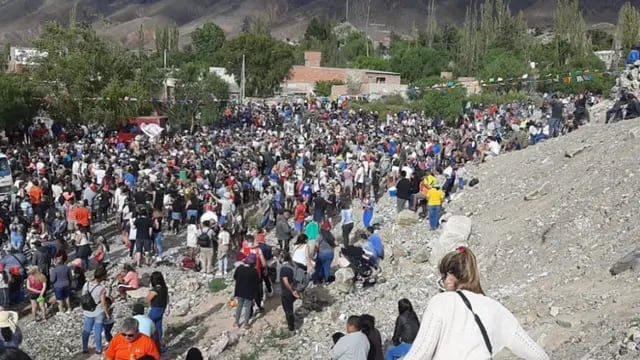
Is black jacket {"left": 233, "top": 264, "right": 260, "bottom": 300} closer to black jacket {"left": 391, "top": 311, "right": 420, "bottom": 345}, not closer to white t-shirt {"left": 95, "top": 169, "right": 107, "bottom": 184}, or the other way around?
black jacket {"left": 391, "top": 311, "right": 420, "bottom": 345}

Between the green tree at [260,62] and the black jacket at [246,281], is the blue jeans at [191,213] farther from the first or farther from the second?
the green tree at [260,62]

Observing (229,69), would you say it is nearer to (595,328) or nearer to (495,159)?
(495,159)

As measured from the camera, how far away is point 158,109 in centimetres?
3712

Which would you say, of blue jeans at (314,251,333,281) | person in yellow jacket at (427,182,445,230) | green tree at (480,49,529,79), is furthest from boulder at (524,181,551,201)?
green tree at (480,49,529,79)

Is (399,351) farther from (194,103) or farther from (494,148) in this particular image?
(194,103)

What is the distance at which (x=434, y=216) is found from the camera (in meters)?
15.3

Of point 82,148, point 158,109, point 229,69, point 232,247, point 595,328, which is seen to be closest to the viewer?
point 595,328

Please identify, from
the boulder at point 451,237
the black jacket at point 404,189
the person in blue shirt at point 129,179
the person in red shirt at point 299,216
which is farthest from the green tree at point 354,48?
the boulder at point 451,237

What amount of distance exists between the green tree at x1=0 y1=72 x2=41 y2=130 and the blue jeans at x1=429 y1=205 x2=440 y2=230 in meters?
22.3

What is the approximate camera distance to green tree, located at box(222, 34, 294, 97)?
211 feet

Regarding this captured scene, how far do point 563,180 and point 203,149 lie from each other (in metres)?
13.5

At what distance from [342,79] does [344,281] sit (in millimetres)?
57838

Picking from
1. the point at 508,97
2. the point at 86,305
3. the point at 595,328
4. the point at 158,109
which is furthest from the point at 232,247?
the point at 508,97

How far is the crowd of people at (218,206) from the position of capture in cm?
1102
